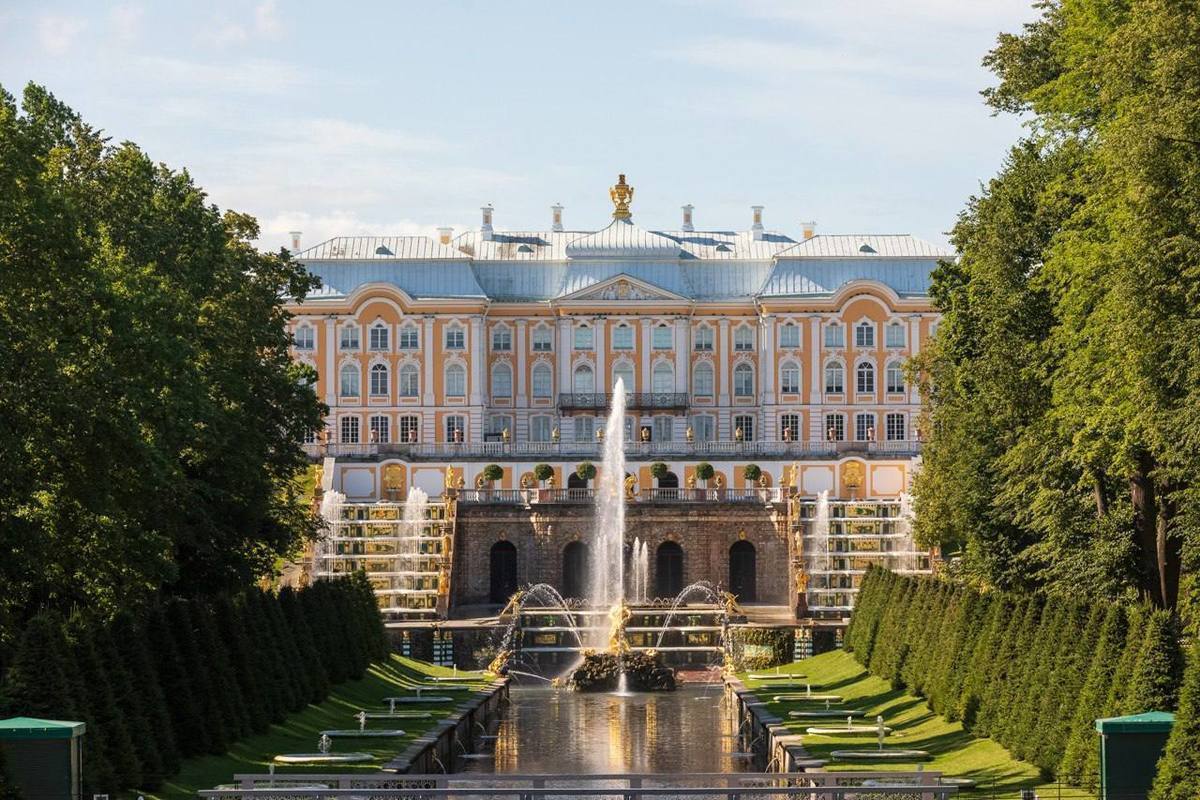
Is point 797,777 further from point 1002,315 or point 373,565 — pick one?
point 373,565

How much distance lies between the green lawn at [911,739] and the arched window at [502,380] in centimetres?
4561

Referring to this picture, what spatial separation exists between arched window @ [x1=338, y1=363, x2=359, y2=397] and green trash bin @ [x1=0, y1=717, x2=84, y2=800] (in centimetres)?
6926

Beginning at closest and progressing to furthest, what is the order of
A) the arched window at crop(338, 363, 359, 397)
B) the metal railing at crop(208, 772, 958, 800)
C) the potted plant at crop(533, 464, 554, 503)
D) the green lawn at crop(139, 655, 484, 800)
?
the metal railing at crop(208, 772, 958, 800) < the green lawn at crop(139, 655, 484, 800) < the potted plant at crop(533, 464, 554, 503) < the arched window at crop(338, 363, 359, 397)

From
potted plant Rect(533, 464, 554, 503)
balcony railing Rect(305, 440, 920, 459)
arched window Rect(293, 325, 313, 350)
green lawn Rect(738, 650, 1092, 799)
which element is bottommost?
green lawn Rect(738, 650, 1092, 799)

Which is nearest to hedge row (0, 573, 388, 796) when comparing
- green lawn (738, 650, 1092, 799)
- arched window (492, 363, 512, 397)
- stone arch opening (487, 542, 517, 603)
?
green lawn (738, 650, 1092, 799)

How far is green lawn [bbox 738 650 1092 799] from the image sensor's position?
2764cm

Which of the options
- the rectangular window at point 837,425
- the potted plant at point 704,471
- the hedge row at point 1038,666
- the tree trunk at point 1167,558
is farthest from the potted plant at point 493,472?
the tree trunk at point 1167,558

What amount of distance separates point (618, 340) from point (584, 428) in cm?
373

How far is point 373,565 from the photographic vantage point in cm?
6938

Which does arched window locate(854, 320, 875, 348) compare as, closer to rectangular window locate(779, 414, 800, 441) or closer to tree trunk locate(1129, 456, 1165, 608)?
rectangular window locate(779, 414, 800, 441)

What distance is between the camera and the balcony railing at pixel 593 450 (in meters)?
84.6

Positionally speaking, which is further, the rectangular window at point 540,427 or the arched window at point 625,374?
the arched window at point 625,374

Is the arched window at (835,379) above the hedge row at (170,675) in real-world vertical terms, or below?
above

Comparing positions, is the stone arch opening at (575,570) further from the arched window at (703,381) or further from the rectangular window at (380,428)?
the arched window at (703,381)
